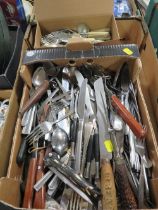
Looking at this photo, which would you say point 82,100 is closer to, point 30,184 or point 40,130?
point 40,130

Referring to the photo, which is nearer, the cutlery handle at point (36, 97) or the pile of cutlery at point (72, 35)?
the cutlery handle at point (36, 97)

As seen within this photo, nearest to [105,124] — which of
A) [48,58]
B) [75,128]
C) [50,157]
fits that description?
[75,128]

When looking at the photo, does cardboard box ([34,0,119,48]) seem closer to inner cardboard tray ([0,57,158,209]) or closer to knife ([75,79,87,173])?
inner cardboard tray ([0,57,158,209])

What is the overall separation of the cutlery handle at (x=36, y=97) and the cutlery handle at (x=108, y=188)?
31cm

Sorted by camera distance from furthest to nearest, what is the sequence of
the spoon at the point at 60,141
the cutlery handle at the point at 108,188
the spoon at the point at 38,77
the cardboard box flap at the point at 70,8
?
the cardboard box flap at the point at 70,8 → the spoon at the point at 38,77 → the spoon at the point at 60,141 → the cutlery handle at the point at 108,188

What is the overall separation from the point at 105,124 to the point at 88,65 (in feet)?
0.79

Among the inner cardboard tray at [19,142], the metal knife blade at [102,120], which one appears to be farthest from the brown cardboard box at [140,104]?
the metal knife blade at [102,120]

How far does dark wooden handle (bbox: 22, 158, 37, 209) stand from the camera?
0.62 metres

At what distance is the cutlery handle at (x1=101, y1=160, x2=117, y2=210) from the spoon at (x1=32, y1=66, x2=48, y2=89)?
38cm

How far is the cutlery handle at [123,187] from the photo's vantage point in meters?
0.58

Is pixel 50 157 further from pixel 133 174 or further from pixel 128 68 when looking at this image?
pixel 128 68

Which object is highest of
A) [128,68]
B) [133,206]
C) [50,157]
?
[128,68]

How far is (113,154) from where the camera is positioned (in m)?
0.65

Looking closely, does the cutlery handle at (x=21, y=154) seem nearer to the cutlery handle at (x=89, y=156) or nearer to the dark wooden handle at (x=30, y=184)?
the dark wooden handle at (x=30, y=184)
